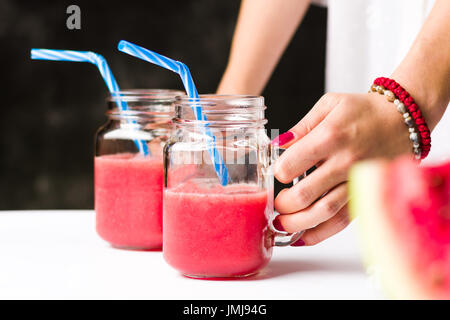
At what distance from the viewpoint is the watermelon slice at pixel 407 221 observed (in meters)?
0.33

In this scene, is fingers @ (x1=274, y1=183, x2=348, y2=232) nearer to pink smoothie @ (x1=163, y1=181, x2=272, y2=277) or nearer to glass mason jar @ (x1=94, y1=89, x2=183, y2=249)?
pink smoothie @ (x1=163, y1=181, x2=272, y2=277)

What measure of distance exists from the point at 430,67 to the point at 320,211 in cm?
26

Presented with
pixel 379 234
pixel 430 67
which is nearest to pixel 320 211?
pixel 430 67

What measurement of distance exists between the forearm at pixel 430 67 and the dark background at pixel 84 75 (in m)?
1.74

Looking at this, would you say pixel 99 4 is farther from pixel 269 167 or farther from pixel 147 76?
pixel 269 167

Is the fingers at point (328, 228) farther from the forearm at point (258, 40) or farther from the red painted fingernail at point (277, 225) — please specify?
the forearm at point (258, 40)

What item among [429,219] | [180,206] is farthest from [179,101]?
[429,219]

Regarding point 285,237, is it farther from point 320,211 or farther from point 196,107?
point 196,107

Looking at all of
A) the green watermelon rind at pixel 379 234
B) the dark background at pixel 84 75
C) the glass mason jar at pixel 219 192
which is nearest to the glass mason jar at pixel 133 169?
the glass mason jar at pixel 219 192

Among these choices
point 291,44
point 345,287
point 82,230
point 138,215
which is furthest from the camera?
point 291,44

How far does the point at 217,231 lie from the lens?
84 cm

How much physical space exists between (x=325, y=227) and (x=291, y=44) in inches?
73.7

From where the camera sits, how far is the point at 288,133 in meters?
0.89

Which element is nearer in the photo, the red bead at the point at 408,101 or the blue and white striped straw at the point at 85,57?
the red bead at the point at 408,101
